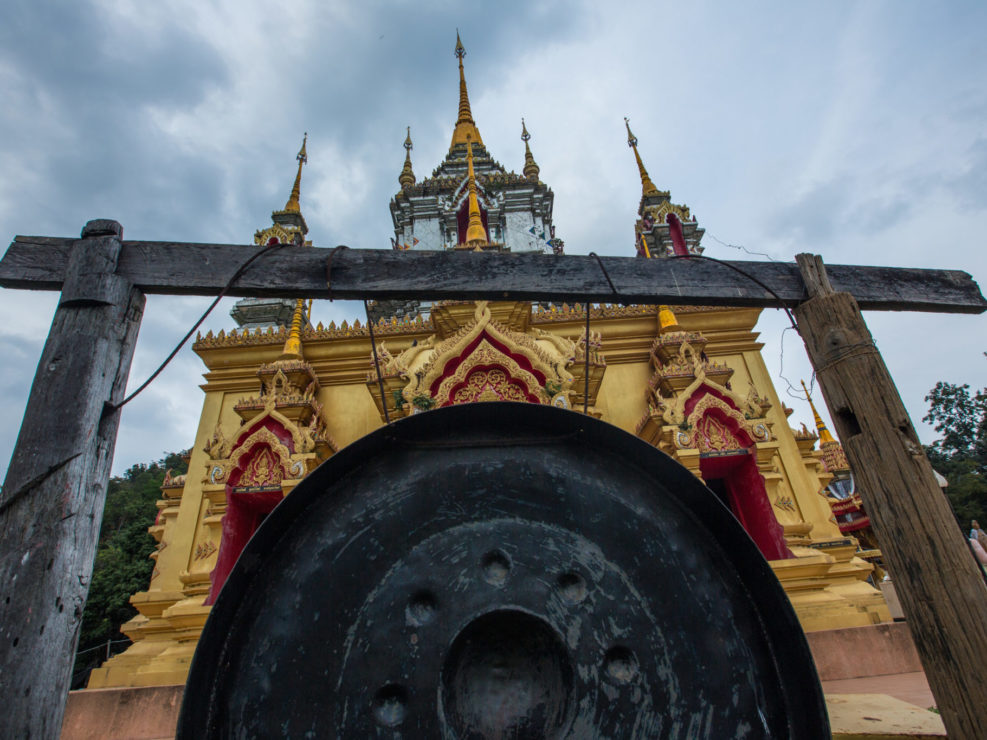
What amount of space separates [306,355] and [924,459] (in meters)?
6.78

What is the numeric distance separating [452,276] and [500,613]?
1758 mm

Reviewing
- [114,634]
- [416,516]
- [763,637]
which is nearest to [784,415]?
[763,637]

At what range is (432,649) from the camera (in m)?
1.56

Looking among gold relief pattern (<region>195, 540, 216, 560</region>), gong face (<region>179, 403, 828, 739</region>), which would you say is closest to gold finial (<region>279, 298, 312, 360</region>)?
gold relief pattern (<region>195, 540, 216, 560</region>)

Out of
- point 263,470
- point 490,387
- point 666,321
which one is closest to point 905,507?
point 490,387

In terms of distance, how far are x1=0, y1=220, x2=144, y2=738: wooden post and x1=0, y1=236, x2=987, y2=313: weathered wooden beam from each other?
162mm

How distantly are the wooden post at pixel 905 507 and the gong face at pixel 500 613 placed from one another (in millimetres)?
1251

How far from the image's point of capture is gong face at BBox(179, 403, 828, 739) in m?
1.51

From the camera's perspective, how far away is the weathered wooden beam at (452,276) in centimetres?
263

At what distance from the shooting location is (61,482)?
6.93ft

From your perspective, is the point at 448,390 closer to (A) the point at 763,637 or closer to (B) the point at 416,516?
(B) the point at 416,516

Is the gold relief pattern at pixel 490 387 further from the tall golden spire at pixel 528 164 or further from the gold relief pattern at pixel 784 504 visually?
the tall golden spire at pixel 528 164

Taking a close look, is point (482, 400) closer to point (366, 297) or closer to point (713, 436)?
point (366, 297)

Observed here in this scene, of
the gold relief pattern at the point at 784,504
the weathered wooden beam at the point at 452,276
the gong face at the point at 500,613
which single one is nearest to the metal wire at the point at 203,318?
the weathered wooden beam at the point at 452,276
